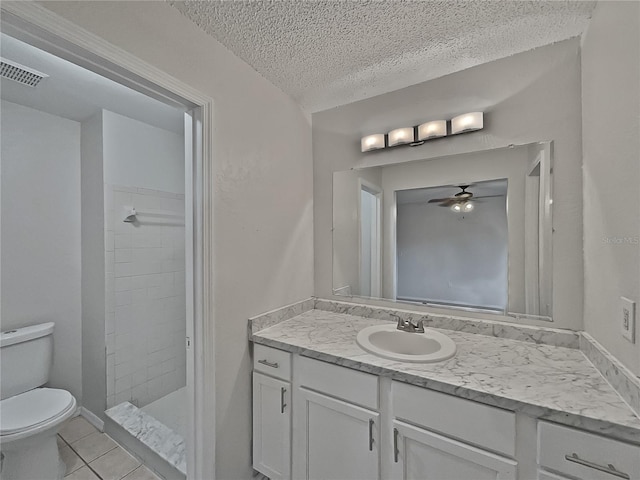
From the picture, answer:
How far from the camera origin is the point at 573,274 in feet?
4.11

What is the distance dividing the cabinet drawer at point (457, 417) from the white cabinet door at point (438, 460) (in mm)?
28

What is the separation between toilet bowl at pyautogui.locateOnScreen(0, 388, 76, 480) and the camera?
134cm

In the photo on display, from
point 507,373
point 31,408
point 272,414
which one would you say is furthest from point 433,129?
point 31,408

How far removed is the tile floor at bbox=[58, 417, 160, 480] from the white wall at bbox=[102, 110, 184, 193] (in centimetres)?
180

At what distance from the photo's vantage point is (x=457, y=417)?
95 cm

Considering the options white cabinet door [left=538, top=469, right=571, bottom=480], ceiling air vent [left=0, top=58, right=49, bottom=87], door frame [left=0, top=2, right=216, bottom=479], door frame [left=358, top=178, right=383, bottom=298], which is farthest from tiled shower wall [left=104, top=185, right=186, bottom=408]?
white cabinet door [left=538, top=469, right=571, bottom=480]

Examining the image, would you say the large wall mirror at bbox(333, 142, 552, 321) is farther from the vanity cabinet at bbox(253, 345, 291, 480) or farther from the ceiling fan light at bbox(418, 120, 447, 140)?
the vanity cabinet at bbox(253, 345, 291, 480)

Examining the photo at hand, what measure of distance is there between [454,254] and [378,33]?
1.21 metres

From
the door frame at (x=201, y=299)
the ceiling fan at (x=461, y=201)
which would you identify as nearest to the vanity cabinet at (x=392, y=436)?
the door frame at (x=201, y=299)

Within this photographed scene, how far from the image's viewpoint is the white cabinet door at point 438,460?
2.93 ft

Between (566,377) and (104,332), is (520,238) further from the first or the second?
(104,332)

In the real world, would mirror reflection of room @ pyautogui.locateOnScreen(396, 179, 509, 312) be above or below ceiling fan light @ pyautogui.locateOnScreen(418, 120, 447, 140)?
below

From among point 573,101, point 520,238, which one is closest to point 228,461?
point 520,238

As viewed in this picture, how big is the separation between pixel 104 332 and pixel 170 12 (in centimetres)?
203
